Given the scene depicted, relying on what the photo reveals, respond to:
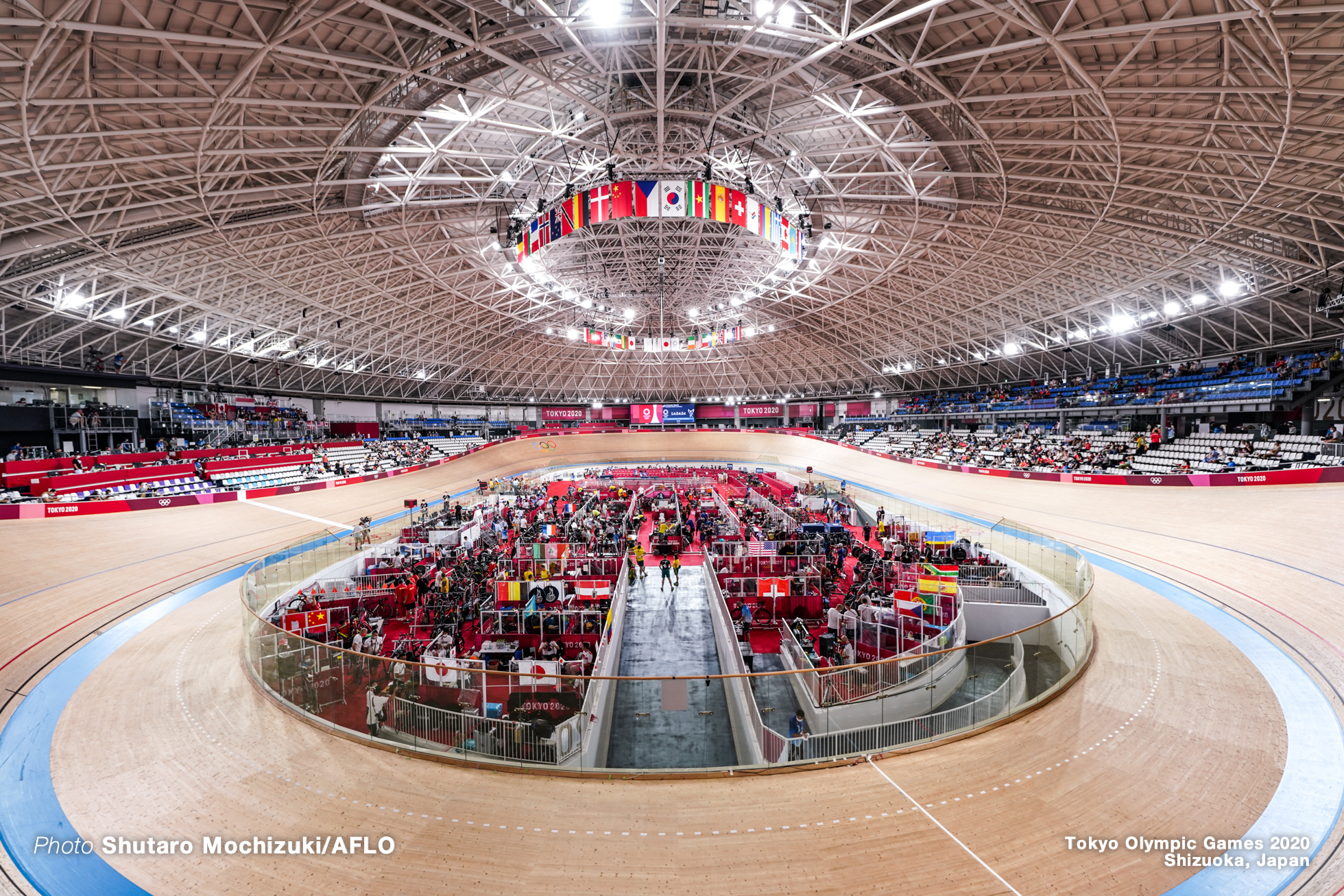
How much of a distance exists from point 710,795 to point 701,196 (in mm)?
15820

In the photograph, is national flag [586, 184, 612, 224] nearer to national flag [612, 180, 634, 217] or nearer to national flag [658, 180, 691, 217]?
national flag [612, 180, 634, 217]

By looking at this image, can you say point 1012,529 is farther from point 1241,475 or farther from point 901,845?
point 1241,475

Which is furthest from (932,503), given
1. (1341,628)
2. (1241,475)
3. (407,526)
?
(407,526)


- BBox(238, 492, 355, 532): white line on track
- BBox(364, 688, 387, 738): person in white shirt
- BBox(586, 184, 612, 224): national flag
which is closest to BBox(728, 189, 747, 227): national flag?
BBox(586, 184, 612, 224): national flag

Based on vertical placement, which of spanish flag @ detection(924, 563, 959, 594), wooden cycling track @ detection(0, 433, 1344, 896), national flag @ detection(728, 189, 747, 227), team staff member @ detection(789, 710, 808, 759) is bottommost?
wooden cycling track @ detection(0, 433, 1344, 896)

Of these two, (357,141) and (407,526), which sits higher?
(357,141)

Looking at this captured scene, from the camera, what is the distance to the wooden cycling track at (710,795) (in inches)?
189

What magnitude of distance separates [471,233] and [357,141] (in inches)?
396

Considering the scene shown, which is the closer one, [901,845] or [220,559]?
[901,845]

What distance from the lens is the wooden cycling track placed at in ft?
15.7

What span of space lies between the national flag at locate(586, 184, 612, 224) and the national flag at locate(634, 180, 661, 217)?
2.84ft

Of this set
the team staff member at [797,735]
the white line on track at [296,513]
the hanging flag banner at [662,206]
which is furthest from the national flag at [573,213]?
the white line on track at [296,513]

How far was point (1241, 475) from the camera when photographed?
21.1 metres

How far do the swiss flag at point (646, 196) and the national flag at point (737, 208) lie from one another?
236 cm
